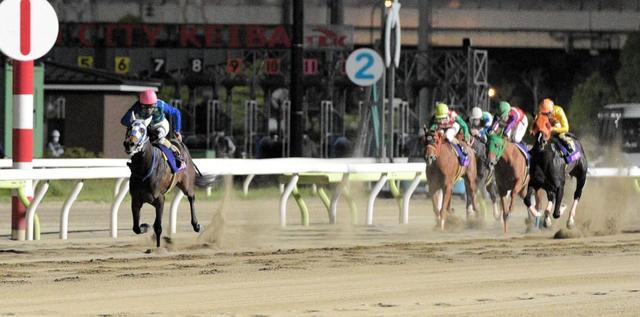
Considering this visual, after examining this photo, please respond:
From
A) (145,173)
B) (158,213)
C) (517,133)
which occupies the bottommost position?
(158,213)

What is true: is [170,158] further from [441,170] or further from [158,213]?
[441,170]

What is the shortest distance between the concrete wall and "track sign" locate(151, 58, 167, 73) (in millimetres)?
9739

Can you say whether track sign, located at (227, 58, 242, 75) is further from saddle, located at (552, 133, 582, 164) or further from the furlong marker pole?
the furlong marker pole

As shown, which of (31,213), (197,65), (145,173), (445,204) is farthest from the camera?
(197,65)

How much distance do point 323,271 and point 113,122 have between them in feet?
80.0

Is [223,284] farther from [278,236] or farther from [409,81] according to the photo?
[409,81]

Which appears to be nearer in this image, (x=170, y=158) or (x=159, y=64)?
(x=170, y=158)

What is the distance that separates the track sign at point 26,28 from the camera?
50.2 feet

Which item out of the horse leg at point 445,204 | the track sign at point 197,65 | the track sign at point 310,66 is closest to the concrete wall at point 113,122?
the track sign at point 310,66

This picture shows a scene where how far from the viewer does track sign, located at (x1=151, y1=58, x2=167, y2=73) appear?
154 feet

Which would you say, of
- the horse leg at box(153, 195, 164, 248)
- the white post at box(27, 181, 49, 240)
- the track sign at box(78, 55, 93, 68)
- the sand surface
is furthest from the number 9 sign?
the track sign at box(78, 55, 93, 68)

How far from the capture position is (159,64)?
155 ft

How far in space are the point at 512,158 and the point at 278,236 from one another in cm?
348

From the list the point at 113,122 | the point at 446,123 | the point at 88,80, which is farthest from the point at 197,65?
the point at 446,123
